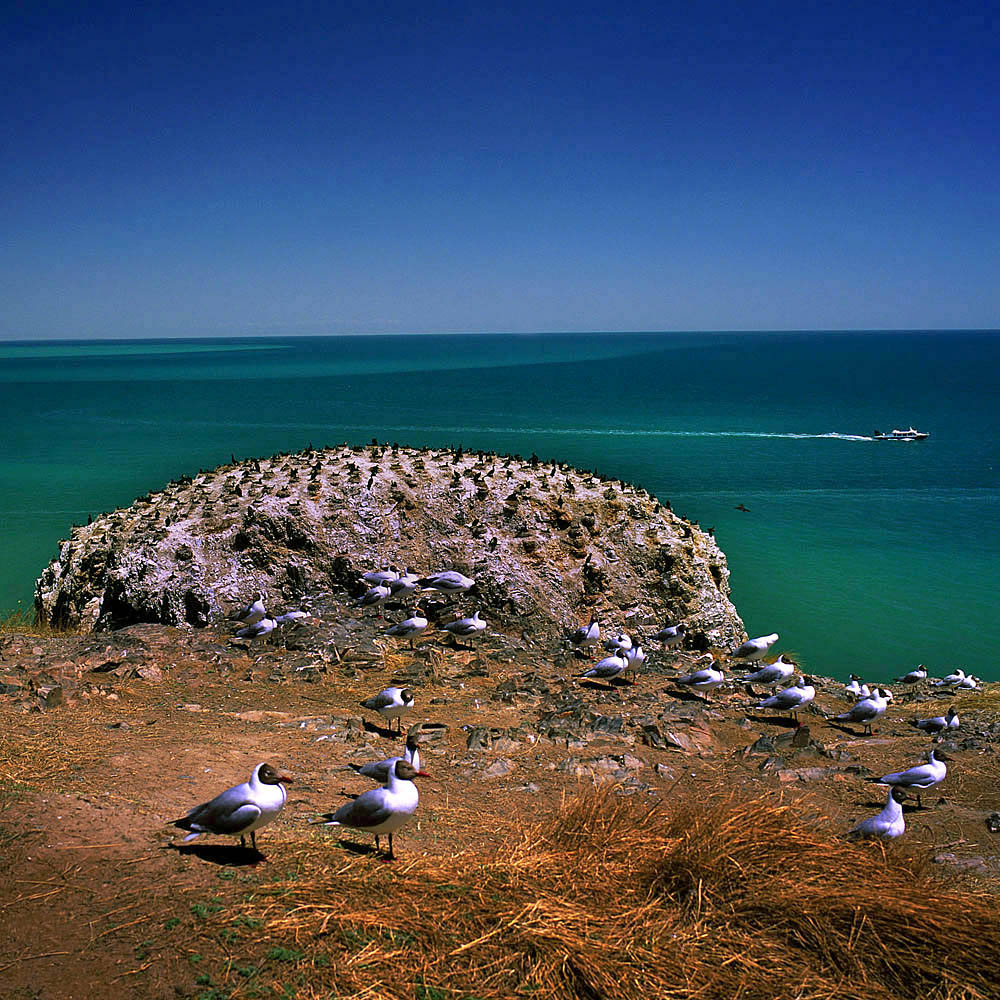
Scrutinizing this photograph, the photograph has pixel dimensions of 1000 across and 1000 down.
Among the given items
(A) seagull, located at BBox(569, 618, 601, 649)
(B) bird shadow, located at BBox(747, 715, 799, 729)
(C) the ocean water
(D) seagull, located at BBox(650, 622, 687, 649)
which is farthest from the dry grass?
(C) the ocean water

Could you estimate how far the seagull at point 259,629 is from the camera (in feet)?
51.3

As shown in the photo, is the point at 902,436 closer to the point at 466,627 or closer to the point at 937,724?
the point at 937,724

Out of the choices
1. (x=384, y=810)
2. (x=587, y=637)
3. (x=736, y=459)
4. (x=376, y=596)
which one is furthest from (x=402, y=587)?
(x=736, y=459)

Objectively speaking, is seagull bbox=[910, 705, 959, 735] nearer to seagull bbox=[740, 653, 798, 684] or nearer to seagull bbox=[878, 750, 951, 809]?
seagull bbox=[740, 653, 798, 684]

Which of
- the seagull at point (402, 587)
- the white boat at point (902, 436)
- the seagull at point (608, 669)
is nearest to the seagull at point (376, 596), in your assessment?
the seagull at point (402, 587)

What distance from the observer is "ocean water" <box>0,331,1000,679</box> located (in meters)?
31.7

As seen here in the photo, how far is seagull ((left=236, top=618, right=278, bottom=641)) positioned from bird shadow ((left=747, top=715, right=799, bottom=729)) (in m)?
9.66

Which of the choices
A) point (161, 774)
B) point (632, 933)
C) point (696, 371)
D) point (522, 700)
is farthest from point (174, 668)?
point (696, 371)

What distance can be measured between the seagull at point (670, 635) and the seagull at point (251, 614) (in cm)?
903

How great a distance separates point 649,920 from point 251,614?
40.3 ft

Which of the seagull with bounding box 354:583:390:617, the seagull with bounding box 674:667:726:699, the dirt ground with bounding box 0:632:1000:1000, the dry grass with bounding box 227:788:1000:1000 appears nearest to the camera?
the dry grass with bounding box 227:788:1000:1000

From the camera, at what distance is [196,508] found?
19469 millimetres

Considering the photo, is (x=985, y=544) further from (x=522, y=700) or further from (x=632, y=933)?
(x=632, y=933)

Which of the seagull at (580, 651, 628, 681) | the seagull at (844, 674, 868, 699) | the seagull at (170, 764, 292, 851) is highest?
the seagull at (170, 764, 292, 851)
